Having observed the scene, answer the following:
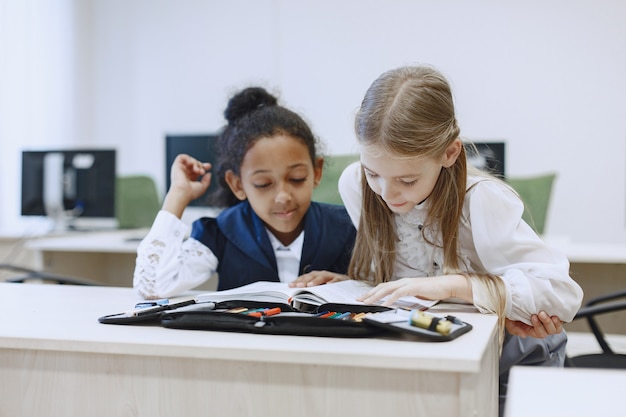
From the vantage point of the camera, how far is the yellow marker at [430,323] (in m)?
1.08

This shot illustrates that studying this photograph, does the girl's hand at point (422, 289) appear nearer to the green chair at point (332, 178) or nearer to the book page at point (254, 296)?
the book page at point (254, 296)

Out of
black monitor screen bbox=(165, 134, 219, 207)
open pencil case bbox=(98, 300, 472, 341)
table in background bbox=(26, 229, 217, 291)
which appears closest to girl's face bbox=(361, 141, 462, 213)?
open pencil case bbox=(98, 300, 472, 341)

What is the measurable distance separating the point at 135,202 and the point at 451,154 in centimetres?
278

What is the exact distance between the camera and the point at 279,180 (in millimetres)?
1774

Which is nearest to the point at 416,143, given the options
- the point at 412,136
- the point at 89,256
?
the point at 412,136

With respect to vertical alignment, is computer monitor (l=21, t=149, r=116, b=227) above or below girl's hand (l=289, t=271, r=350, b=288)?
above

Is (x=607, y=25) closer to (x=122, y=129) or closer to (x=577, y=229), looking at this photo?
(x=577, y=229)

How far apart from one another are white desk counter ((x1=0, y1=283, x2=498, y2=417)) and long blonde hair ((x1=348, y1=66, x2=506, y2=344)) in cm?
25

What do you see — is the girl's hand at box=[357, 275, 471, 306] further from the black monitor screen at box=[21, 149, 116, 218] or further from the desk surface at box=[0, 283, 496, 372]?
the black monitor screen at box=[21, 149, 116, 218]

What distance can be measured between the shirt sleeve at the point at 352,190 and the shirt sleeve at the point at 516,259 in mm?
260

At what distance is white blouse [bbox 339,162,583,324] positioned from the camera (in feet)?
4.43

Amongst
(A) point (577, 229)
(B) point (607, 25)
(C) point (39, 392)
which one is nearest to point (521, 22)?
(B) point (607, 25)

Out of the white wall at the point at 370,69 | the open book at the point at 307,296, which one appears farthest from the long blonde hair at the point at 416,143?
the white wall at the point at 370,69

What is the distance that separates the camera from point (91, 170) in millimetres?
3652
